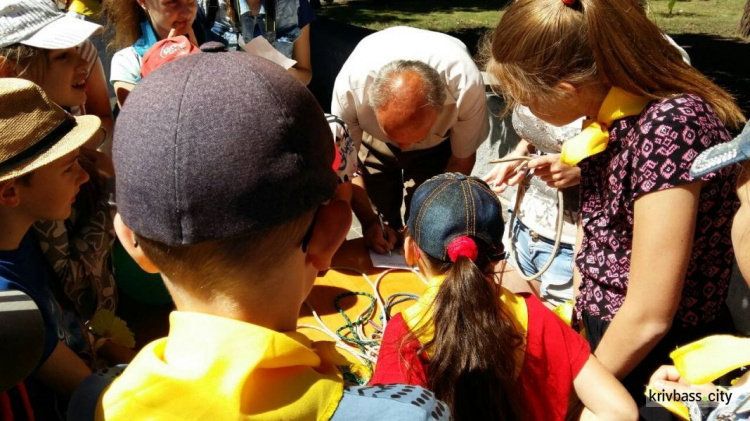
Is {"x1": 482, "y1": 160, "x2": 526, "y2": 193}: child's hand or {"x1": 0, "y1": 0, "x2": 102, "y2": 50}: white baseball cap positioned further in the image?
{"x1": 482, "y1": 160, "x2": 526, "y2": 193}: child's hand

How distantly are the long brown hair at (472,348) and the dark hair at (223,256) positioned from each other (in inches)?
22.6

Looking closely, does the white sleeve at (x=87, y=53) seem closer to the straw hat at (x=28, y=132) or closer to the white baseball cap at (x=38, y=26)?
the white baseball cap at (x=38, y=26)

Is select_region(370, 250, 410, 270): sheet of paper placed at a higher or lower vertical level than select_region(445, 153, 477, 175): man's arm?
lower

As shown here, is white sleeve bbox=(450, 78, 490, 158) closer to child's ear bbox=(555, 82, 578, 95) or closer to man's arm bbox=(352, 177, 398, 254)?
man's arm bbox=(352, 177, 398, 254)

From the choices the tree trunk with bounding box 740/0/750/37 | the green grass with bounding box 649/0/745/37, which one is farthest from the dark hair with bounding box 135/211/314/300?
the green grass with bounding box 649/0/745/37

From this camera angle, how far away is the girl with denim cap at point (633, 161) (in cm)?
133

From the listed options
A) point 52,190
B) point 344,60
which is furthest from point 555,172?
point 344,60

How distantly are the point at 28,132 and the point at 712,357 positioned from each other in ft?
4.84

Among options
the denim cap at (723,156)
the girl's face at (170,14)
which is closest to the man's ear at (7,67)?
the girl's face at (170,14)

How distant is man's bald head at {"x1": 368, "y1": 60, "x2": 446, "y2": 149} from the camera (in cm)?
231

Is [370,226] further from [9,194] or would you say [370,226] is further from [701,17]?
[701,17]

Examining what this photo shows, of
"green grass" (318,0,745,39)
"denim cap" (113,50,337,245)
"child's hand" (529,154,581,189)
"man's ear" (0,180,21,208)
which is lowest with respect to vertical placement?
"green grass" (318,0,745,39)

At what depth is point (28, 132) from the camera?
4.57 feet

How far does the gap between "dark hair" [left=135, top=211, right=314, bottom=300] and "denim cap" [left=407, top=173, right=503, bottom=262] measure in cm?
62
